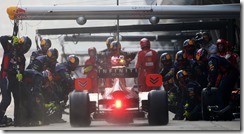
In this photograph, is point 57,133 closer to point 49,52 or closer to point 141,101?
point 141,101

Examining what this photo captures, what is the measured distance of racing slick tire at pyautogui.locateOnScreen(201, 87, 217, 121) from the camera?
1453cm

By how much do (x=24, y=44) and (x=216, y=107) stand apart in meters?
3.92

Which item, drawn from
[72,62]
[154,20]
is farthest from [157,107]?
[154,20]

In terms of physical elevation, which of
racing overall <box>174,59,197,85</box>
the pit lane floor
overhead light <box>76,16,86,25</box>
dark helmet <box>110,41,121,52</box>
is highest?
overhead light <box>76,16,86,25</box>

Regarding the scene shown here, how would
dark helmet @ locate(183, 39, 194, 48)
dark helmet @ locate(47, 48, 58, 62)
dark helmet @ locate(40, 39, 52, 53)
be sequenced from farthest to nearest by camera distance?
dark helmet @ locate(40, 39, 52, 53) → dark helmet @ locate(47, 48, 58, 62) → dark helmet @ locate(183, 39, 194, 48)

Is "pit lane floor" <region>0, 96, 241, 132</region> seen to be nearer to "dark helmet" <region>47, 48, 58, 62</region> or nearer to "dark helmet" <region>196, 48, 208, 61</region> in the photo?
"dark helmet" <region>196, 48, 208, 61</region>

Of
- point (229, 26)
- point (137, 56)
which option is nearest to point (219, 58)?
point (229, 26)

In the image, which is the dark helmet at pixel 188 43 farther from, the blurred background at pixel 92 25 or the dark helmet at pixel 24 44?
the dark helmet at pixel 24 44

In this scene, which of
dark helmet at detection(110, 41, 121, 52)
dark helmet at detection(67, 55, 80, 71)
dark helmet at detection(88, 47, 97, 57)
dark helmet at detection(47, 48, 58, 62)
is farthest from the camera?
dark helmet at detection(88, 47, 97, 57)

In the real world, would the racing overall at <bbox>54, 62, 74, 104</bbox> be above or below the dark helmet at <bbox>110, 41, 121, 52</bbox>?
below

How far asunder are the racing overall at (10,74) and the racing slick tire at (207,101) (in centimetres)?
355

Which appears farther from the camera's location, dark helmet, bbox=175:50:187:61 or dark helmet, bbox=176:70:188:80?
dark helmet, bbox=175:50:187:61

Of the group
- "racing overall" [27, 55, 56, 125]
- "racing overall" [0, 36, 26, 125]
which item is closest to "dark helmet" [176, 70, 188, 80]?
"racing overall" [27, 55, 56, 125]

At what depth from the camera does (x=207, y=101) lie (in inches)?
575
